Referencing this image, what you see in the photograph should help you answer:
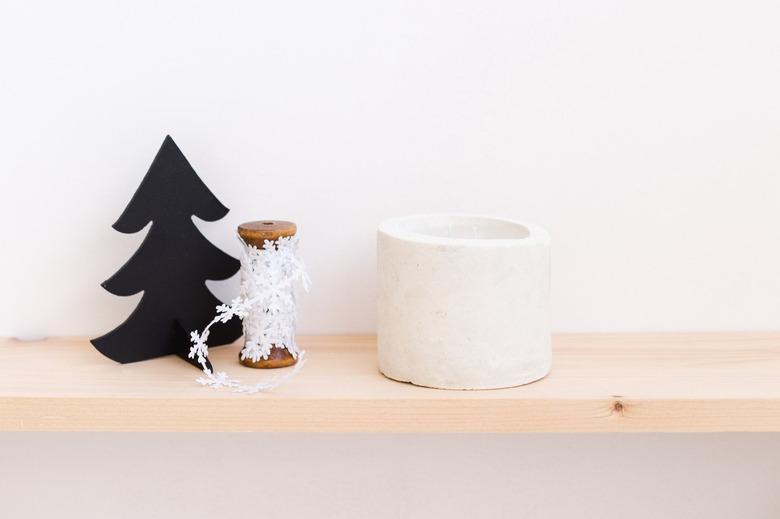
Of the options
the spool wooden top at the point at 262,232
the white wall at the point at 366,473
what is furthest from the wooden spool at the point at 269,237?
the white wall at the point at 366,473

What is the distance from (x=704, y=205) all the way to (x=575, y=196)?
0.10 m

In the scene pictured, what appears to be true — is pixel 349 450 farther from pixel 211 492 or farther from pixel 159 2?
pixel 159 2

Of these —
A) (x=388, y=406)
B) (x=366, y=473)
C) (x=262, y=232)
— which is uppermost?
(x=262, y=232)

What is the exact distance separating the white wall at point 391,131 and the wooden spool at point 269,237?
7 centimetres

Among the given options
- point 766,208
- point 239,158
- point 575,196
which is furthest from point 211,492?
point 766,208

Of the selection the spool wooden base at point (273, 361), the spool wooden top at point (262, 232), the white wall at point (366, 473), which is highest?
the spool wooden top at point (262, 232)

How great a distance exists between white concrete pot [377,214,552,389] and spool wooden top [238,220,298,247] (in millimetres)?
66

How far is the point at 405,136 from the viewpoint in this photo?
2.12 feet

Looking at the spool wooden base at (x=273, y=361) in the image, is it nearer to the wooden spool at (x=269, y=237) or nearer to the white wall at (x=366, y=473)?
the wooden spool at (x=269, y=237)

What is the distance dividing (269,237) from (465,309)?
14cm

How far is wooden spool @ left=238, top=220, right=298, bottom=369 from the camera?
0.57m

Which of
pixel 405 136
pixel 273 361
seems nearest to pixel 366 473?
pixel 273 361

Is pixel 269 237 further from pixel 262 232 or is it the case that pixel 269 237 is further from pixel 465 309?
pixel 465 309

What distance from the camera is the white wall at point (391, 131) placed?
632mm
